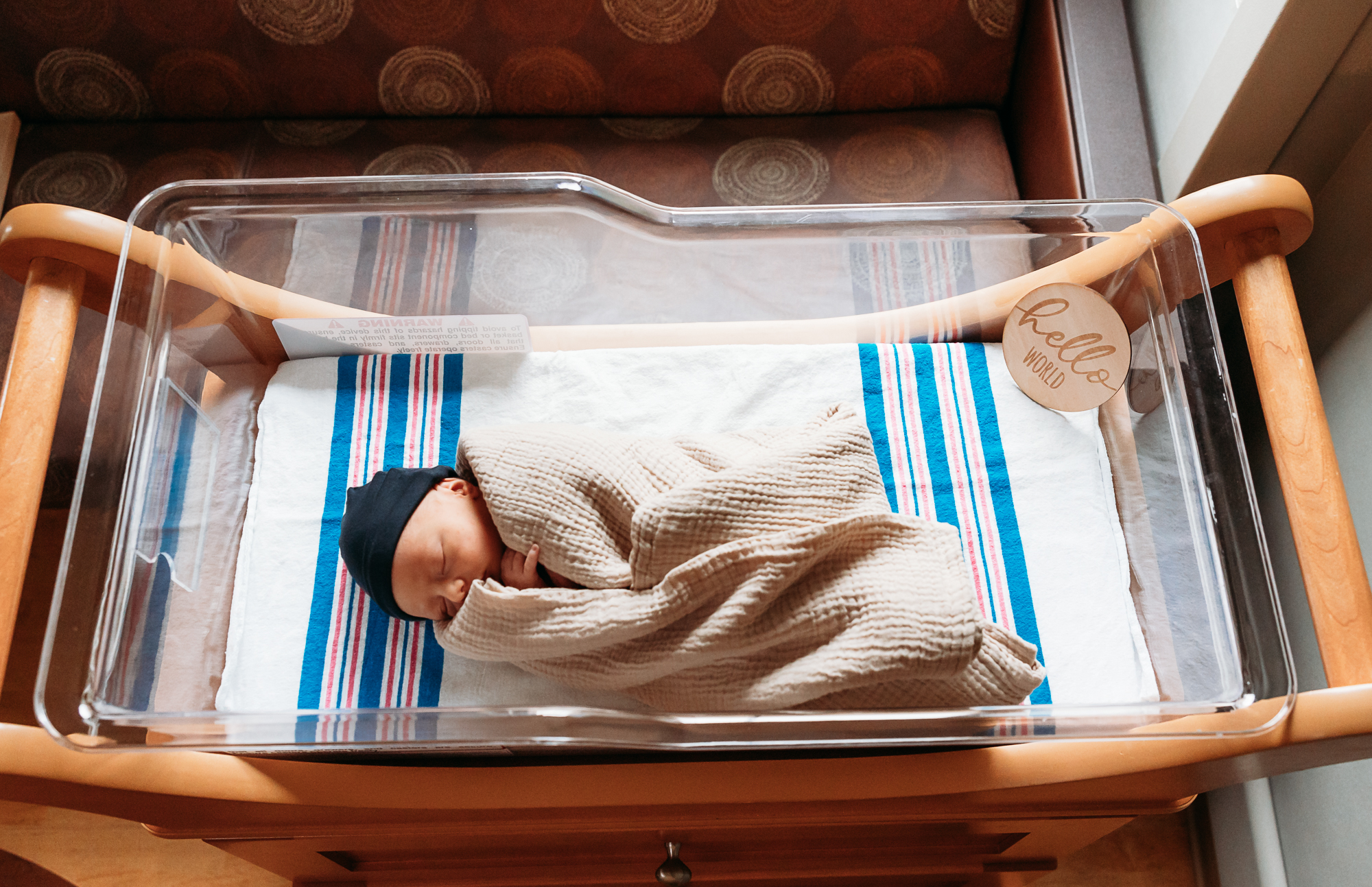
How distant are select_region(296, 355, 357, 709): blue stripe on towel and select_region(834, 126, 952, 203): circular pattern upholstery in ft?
2.77

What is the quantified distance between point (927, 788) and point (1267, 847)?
79cm

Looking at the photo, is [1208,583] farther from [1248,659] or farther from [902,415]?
[902,415]

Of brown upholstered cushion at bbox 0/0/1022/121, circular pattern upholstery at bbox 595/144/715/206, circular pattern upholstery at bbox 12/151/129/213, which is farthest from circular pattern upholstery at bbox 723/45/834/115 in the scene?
circular pattern upholstery at bbox 12/151/129/213

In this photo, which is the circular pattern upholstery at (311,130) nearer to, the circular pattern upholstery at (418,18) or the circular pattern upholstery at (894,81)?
the circular pattern upholstery at (418,18)

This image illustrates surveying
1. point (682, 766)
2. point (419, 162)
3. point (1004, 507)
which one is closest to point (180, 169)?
point (419, 162)

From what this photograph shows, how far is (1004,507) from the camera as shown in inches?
40.2

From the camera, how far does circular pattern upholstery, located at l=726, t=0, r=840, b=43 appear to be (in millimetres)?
1311

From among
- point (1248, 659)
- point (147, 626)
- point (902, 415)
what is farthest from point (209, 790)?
point (1248, 659)

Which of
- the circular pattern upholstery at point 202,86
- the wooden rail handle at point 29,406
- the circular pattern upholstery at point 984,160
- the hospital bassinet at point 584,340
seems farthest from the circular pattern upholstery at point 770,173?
the wooden rail handle at point 29,406

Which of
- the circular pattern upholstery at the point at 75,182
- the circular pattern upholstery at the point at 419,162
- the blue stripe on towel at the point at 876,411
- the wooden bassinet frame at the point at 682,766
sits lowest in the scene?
the wooden bassinet frame at the point at 682,766

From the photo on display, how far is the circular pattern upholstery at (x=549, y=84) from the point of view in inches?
54.0

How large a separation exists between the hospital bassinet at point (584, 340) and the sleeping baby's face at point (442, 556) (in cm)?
14

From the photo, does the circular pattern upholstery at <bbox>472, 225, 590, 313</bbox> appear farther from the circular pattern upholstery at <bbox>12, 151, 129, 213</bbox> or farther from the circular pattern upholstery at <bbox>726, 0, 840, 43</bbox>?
the circular pattern upholstery at <bbox>12, 151, 129, 213</bbox>

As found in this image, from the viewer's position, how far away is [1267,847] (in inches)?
47.5
